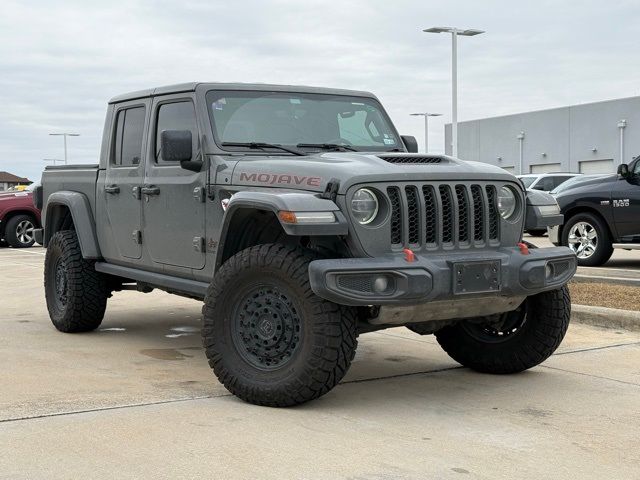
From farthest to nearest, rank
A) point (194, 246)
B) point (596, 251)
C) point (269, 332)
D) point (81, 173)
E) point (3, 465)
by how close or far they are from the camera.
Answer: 1. point (596, 251)
2. point (81, 173)
3. point (194, 246)
4. point (269, 332)
5. point (3, 465)

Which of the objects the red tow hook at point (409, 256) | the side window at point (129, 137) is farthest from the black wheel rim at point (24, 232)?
the red tow hook at point (409, 256)

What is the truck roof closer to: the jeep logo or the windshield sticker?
the windshield sticker

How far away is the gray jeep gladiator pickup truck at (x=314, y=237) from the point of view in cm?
499

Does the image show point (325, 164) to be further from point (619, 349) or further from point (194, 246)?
point (619, 349)

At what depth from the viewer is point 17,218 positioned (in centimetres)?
2125

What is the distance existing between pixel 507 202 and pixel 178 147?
206cm

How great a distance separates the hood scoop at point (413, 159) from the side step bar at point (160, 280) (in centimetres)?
147

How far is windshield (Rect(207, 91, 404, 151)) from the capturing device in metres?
6.30

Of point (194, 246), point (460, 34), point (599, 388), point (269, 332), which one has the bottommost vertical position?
point (599, 388)

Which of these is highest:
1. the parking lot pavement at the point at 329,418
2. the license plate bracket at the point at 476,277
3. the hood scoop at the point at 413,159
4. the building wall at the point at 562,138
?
the building wall at the point at 562,138

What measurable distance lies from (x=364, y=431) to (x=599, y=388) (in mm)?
1846

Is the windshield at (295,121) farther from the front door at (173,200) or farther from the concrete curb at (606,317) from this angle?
the concrete curb at (606,317)

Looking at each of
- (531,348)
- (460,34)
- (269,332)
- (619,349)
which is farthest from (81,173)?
(460,34)

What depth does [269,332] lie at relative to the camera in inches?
205
